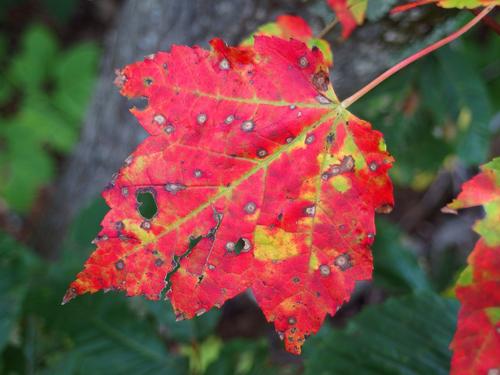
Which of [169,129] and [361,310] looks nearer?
[169,129]

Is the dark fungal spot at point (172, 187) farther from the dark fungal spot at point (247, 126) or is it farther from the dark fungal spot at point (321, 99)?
the dark fungal spot at point (321, 99)

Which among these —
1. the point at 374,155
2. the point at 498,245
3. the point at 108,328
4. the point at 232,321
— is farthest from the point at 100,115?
the point at 498,245

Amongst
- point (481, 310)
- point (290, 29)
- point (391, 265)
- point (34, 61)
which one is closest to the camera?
point (481, 310)

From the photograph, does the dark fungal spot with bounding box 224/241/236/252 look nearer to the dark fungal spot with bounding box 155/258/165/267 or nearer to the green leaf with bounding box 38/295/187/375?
the dark fungal spot with bounding box 155/258/165/267

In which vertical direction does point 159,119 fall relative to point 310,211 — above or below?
above

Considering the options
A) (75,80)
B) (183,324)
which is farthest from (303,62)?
(75,80)

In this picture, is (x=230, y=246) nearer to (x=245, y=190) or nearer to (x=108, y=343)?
(x=245, y=190)

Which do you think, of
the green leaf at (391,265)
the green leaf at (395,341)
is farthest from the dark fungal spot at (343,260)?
the green leaf at (391,265)

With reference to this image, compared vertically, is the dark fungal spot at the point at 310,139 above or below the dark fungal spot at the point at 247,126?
below

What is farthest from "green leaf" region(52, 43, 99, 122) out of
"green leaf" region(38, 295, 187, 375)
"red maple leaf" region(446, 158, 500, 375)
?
"red maple leaf" region(446, 158, 500, 375)
